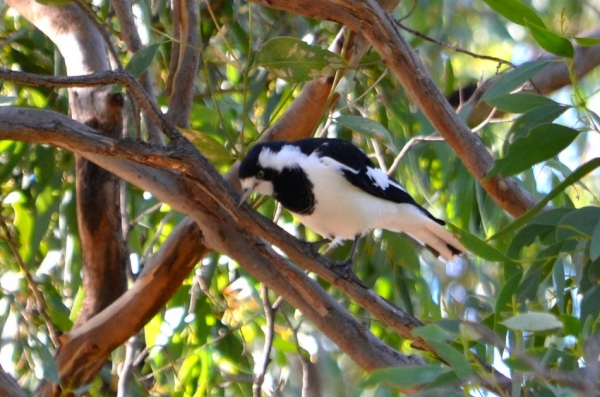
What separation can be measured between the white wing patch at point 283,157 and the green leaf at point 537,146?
0.83 metres

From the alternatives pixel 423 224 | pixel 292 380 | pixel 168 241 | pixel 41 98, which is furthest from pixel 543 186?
pixel 41 98

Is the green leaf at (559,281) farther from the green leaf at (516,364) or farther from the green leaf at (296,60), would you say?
the green leaf at (296,60)

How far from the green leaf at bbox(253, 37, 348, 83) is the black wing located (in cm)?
37

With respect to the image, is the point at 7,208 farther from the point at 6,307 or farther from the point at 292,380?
the point at 292,380

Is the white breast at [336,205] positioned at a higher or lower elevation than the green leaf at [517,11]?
higher

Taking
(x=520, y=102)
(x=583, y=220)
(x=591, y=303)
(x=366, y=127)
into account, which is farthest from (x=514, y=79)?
(x=366, y=127)

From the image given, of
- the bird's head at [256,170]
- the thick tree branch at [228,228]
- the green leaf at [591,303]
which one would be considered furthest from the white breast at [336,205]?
the green leaf at [591,303]

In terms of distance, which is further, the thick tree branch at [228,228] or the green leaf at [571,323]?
the thick tree branch at [228,228]

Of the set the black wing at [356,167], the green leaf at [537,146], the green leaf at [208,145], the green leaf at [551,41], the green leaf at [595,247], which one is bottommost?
the green leaf at [595,247]

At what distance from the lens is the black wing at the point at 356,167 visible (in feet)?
6.91

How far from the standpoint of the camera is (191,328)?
7.97 feet

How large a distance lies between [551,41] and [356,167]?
100 centimetres

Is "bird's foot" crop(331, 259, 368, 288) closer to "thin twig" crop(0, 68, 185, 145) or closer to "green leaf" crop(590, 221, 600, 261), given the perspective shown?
"thin twig" crop(0, 68, 185, 145)

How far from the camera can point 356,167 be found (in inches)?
84.4
